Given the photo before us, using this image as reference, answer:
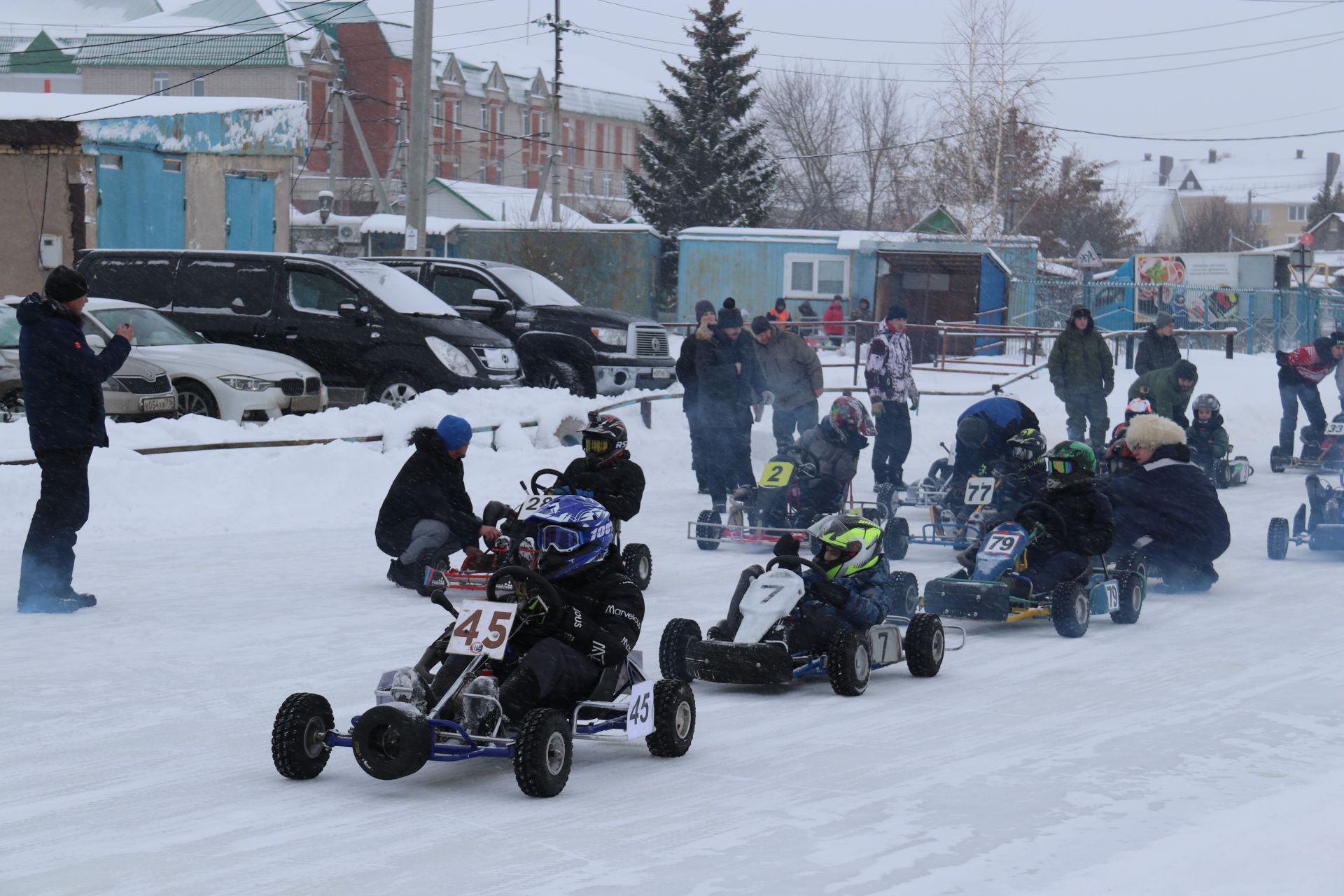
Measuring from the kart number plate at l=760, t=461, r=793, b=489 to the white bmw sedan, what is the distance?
5532mm

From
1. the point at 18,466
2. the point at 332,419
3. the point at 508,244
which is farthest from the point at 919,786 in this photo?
the point at 508,244

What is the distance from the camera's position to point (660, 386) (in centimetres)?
1964

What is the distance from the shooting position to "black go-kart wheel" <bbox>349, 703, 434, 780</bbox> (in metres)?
5.55

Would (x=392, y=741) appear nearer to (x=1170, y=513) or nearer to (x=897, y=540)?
(x=1170, y=513)

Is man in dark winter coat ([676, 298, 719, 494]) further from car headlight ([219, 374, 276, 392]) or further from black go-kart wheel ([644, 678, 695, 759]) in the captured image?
black go-kart wheel ([644, 678, 695, 759])

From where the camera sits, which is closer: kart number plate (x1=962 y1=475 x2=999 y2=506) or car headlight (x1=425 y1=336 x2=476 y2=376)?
kart number plate (x1=962 y1=475 x2=999 y2=506)

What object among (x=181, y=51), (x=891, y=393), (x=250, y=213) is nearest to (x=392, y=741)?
(x=891, y=393)

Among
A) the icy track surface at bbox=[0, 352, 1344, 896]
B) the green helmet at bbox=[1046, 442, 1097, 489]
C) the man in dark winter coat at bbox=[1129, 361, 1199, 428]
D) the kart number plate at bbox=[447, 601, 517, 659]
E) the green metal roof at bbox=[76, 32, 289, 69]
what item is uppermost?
the green metal roof at bbox=[76, 32, 289, 69]

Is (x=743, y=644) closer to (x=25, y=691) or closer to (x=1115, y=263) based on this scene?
(x=25, y=691)

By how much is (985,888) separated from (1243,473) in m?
14.2

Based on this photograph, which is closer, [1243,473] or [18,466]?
[18,466]

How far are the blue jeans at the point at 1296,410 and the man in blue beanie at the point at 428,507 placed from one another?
11441 millimetres

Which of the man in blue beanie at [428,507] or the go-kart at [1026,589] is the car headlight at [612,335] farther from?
the go-kart at [1026,589]

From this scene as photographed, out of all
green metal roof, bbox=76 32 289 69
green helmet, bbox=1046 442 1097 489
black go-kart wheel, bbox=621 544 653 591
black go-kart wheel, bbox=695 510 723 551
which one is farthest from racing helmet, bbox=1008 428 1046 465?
green metal roof, bbox=76 32 289 69
